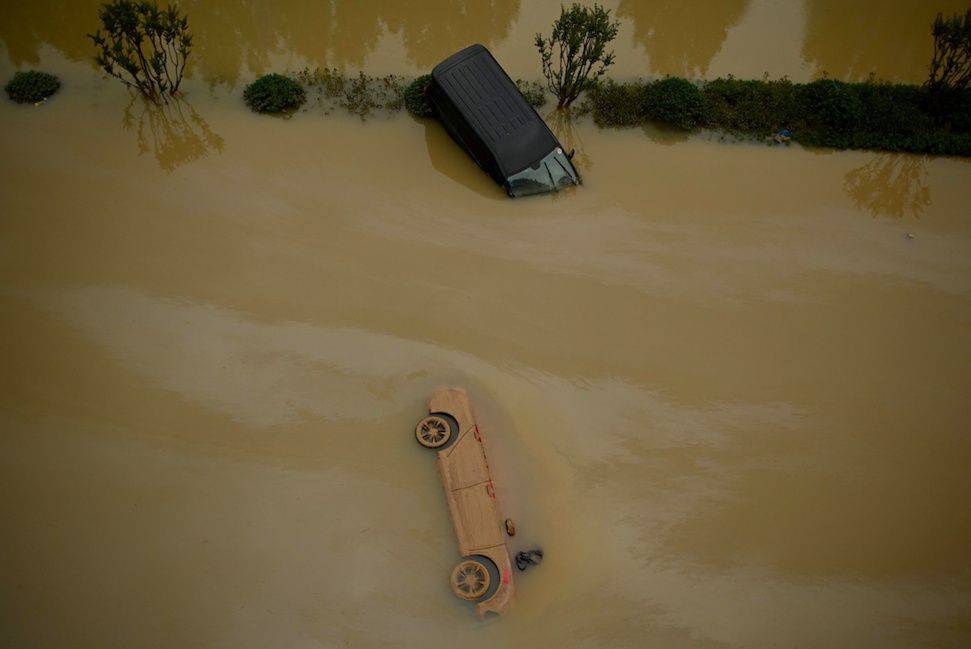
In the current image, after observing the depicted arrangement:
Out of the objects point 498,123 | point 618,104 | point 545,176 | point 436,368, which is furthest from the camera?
point 618,104

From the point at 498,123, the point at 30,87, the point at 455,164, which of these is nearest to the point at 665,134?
the point at 498,123

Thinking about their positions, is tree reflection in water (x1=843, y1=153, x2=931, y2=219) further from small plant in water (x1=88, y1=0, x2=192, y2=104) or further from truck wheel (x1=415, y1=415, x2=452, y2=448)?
small plant in water (x1=88, y1=0, x2=192, y2=104)

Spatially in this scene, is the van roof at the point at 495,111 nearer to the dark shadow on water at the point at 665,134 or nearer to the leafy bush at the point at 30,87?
the dark shadow on water at the point at 665,134

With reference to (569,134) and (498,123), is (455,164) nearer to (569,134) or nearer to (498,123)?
(498,123)

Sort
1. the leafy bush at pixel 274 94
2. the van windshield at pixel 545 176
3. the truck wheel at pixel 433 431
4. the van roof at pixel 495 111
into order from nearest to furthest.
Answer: the truck wheel at pixel 433 431 → the van roof at pixel 495 111 → the van windshield at pixel 545 176 → the leafy bush at pixel 274 94

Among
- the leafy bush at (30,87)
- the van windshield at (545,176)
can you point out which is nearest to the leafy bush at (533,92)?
the van windshield at (545,176)

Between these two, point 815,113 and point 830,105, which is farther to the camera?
point 815,113
